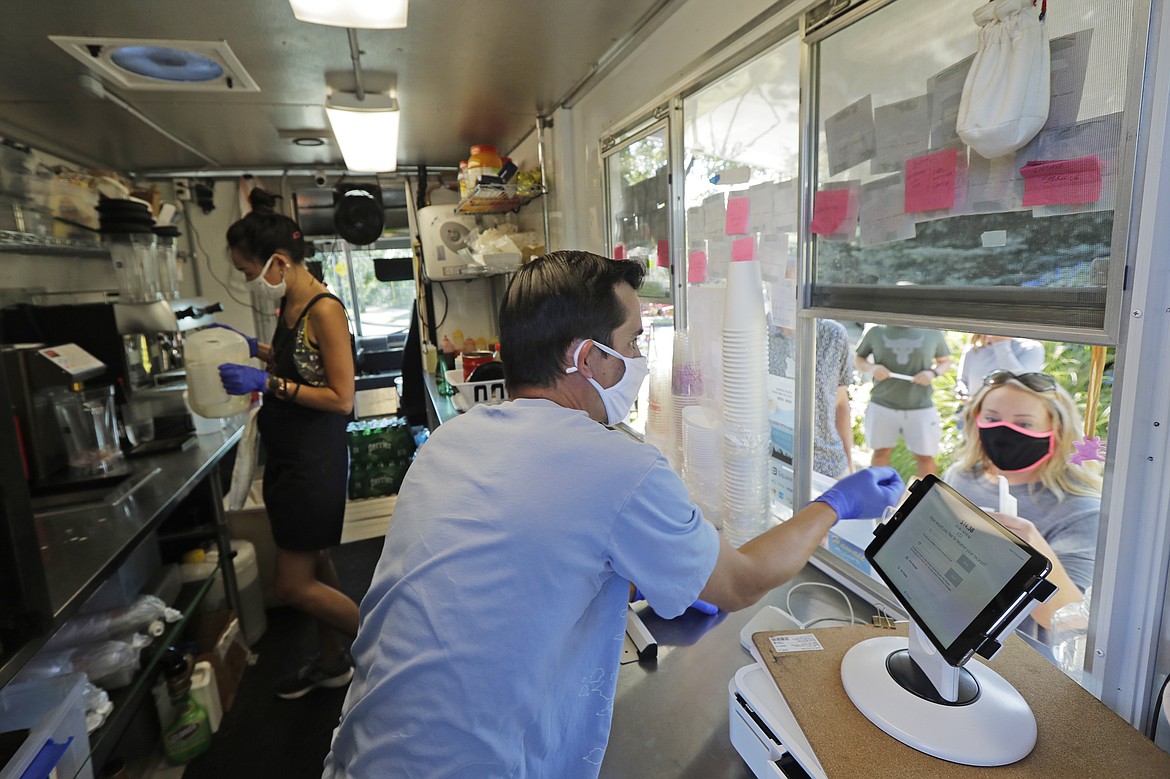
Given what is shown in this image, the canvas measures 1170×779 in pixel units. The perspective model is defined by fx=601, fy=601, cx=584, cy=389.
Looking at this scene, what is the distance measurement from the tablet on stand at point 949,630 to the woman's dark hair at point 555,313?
57cm

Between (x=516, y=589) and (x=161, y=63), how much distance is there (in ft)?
8.40

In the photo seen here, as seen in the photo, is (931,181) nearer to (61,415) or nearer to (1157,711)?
(1157,711)

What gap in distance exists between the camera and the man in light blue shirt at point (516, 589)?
828 mm

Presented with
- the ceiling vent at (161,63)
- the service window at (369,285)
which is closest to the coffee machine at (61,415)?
the ceiling vent at (161,63)

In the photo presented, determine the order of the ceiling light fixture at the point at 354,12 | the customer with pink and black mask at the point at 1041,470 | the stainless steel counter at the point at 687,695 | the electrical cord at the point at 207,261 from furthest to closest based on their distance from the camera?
the electrical cord at the point at 207,261
the ceiling light fixture at the point at 354,12
the customer with pink and black mask at the point at 1041,470
the stainless steel counter at the point at 687,695

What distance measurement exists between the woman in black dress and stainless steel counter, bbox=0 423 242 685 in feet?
1.07

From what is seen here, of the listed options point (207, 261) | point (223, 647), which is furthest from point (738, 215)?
point (207, 261)

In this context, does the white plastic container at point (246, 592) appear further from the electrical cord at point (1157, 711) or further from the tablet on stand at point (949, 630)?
the electrical cord at point (1157, 711)

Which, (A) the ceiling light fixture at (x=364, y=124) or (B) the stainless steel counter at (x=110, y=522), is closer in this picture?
(B) the stainless steel counter at (x=110, y=522)

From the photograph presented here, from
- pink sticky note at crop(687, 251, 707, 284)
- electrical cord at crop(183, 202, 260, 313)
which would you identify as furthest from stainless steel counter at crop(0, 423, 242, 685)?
electrical cord at crop(183, 202, 260, 313)

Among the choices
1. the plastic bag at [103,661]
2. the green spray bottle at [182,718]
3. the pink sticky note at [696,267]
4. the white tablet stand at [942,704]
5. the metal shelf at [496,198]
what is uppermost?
the metal shelf at [496,198]

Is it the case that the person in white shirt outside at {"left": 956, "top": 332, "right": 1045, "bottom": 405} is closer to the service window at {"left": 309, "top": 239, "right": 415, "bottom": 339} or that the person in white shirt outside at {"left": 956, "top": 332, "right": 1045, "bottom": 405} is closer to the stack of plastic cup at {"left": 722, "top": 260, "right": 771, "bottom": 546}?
the stack of plastic cup at {"left": 722, "top": 260, "right": 771, "bottom": 546}

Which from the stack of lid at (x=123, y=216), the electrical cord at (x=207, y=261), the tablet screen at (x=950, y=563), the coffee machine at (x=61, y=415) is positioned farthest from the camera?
the electrical cord at (x=207, y=261)

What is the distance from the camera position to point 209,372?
242 cm
